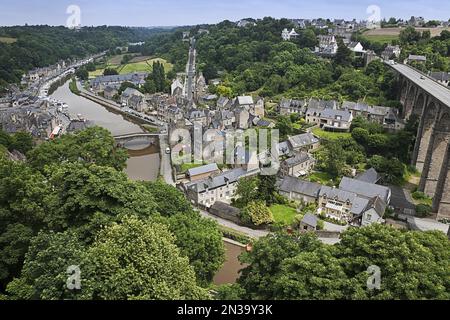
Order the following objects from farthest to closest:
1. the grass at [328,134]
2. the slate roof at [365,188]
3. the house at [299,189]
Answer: the grass at [328,134], the house at [299,189], the slate roof at [365,188]

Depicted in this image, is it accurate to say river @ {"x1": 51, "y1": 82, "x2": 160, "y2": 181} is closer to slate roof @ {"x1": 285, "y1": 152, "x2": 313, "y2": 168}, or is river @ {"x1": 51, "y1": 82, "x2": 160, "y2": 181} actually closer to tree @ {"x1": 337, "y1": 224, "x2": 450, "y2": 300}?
slate roof @ {"x1": 285, "y1": 152, "x2": 313, "y2": 168}

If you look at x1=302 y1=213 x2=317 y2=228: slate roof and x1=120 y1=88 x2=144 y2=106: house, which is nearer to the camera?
x1=302 y1=213 x2=317 y2=228: slate roof

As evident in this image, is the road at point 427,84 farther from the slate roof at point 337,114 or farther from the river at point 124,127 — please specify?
the river at point 124,127

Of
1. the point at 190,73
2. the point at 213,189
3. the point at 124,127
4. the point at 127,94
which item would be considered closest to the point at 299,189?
the point at 213,189

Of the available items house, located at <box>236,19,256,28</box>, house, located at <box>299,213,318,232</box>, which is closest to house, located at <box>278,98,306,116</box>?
house, located at <box>299,213,318,232</box>

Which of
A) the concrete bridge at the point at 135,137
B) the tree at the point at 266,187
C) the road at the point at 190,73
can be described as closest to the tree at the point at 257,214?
the tree at the point at 266,187
